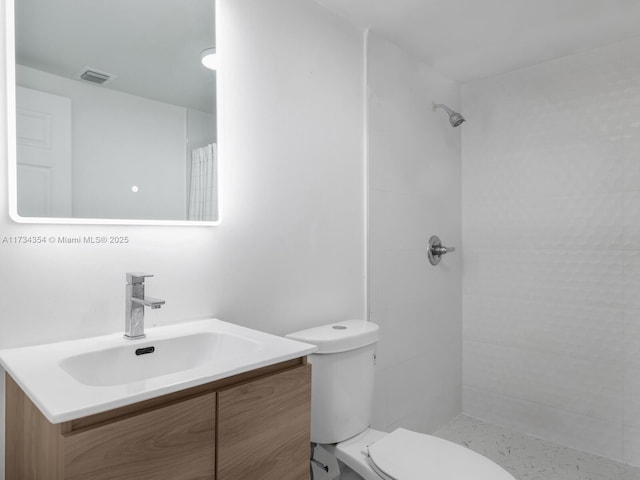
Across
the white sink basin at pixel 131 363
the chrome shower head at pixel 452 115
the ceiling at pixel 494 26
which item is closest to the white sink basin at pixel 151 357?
the white sink basin at pixel 131 363

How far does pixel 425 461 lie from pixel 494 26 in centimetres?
188

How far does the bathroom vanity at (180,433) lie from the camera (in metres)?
0.73

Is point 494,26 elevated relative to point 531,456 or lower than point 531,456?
elevated

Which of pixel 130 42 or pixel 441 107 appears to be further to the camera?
pixel 441 107

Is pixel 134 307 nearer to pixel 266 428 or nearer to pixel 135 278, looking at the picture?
pixel 135 278

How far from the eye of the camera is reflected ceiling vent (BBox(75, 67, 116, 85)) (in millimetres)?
1173

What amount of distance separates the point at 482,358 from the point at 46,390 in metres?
2.44

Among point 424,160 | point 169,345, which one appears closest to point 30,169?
point 169,345

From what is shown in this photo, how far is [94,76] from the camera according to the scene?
1194mm

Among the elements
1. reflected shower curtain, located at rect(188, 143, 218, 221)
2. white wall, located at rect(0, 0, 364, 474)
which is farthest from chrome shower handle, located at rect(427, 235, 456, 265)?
reflected shower curtain, located at rect(188, 143, 218, 221)

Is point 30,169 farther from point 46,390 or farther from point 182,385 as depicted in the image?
point 182,385

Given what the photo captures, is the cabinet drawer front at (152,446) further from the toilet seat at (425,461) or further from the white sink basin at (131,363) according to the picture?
the toilet seat at (425,461)

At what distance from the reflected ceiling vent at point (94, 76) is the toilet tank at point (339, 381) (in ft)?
3.25

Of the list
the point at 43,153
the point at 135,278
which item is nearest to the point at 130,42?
the point at 43,153
